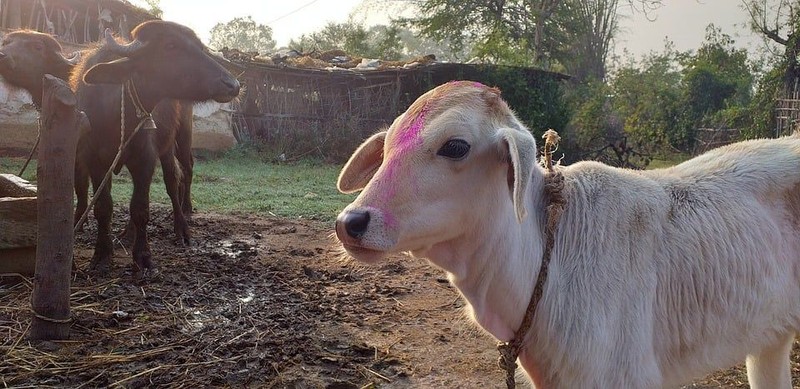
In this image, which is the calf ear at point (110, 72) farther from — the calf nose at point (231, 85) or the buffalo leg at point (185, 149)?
the buffalo leg at point (185, 149)

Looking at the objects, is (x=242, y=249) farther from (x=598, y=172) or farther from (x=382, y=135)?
(x=598, y=172)

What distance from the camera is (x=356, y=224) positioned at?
1929mm

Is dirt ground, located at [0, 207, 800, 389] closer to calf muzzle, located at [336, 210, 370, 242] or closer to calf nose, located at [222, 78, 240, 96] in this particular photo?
calf muzzle, located at [336, 210, 370, 242]

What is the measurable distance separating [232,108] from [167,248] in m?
10.8

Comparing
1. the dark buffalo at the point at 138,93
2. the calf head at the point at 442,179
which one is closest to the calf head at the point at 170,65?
the dark buffalo at the point at 138,93

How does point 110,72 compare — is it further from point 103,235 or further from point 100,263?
point 100,263

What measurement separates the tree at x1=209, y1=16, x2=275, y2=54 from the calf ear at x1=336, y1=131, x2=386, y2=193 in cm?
5704

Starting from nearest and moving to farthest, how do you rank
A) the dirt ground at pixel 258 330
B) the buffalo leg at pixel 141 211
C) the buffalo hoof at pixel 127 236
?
the dirt ground at pixel 258 330
the buffalo leg at pixel 141 211
the buffalo hoof at pixel 127 236

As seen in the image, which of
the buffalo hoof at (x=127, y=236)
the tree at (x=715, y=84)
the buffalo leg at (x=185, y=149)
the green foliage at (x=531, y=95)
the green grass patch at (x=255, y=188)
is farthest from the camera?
the tree at (x=715, y=84)

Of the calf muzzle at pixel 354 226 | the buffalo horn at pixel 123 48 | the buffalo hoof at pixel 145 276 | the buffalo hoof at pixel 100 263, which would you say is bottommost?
the buffalo hoof at pixel 145 276

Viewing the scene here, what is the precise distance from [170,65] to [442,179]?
4084 millimetres

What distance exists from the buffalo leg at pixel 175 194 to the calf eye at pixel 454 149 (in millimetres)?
4854

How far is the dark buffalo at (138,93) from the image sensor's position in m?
5.03

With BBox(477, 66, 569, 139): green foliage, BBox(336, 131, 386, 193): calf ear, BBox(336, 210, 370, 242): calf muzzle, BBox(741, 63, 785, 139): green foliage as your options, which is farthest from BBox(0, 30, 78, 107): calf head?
BBox(741, 63, 785, 139): green foliage
